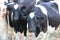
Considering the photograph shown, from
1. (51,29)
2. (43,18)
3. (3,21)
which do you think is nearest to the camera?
(43,18)

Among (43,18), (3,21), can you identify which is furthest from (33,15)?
(3,21)

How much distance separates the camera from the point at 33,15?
160 cm

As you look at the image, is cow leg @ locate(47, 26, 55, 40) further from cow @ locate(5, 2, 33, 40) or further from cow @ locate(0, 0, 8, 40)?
cow @ locate(0, 0, 8, 40)

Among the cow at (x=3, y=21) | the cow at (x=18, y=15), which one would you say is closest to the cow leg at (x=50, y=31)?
the cow at (x=18, y=15)

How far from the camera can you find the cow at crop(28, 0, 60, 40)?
1592 mm

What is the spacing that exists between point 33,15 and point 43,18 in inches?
3.6

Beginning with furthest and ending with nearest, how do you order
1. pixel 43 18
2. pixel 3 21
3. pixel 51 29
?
pixel 3 21 < pixel 51 29 < pixel 43 18

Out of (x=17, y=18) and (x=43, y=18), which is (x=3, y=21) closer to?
(x=17, y=18)

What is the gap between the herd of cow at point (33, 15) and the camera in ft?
5.25

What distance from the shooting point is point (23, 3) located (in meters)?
1.79

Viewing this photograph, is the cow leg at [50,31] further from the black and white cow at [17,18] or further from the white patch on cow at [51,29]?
the black and white cow at [17,18]

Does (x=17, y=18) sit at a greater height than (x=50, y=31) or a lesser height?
greater

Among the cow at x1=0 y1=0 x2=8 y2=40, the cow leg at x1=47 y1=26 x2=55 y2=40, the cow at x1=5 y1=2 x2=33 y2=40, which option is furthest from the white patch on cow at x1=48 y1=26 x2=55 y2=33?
the cow at x1=0 y1=0 x2=8 y2=40

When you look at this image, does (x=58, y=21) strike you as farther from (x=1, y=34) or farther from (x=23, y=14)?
(x=1, y=34)
